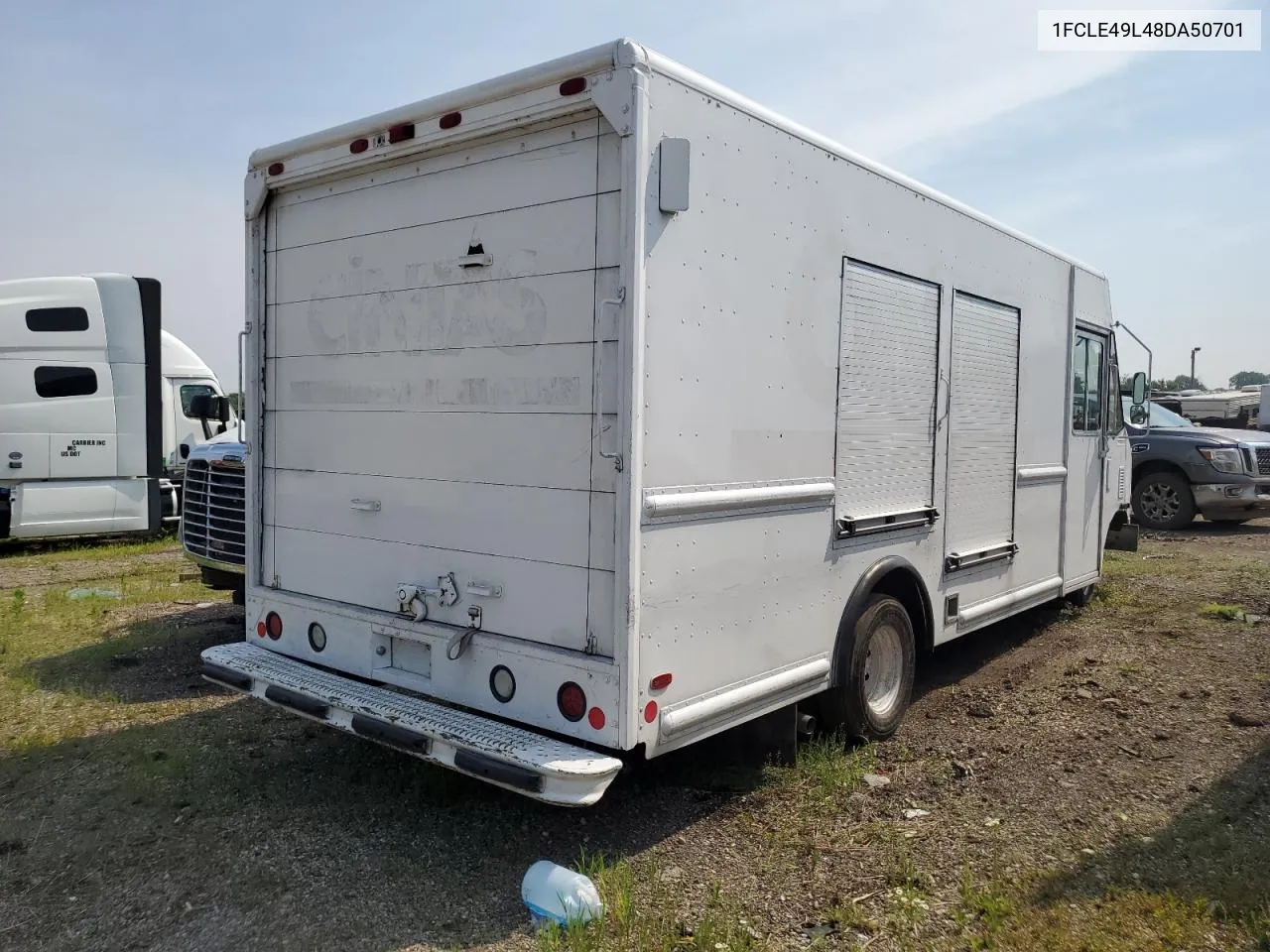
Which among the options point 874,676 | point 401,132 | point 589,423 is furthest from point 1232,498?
point 401,132

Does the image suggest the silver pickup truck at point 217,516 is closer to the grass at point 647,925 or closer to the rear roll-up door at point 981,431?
the grass at point 647,925

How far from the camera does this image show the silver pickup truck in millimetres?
6852

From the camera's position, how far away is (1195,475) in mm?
14070

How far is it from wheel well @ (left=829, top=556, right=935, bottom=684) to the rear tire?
44 millimetres

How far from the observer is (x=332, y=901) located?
363 cm

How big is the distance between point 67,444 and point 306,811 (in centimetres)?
936

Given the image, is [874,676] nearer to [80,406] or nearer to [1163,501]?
[80,406]

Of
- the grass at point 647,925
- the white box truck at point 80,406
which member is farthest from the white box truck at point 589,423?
the white box truck at point 80,406

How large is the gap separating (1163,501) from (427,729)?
13.5 m

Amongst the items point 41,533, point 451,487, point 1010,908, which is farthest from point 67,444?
point 1010,908

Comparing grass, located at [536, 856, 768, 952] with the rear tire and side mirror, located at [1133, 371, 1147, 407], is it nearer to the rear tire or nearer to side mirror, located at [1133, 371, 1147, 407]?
the rear tire

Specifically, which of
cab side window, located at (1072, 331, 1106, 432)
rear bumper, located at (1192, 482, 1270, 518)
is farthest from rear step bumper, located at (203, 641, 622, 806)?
rear bumper, located at (1192, 482, 1270, 518)

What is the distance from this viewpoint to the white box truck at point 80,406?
11.7 meters

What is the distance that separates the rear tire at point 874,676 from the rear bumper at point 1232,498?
10.7 meters
